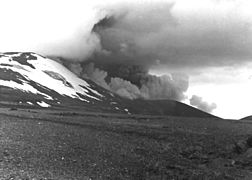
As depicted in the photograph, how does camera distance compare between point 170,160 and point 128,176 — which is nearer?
point 128,176

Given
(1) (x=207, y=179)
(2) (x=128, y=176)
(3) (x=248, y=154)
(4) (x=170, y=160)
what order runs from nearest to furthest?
1. (2) (x=128, y=176)
2. (1) (x=207, y=179)
3. (4) (x=170, y=160)
4. (3) (x=248, y=154)

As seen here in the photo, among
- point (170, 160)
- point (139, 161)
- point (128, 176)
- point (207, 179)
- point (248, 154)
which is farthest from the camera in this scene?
point (248, 154)

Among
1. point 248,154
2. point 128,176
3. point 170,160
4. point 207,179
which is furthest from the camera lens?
point 248,154

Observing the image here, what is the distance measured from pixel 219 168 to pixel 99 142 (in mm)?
16462

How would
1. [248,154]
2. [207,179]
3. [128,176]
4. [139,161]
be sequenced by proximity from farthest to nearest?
[248,154]
[139,161]
[207,179]
[128,176]

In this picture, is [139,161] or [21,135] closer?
[139,161]

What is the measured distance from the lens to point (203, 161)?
45.4 meters

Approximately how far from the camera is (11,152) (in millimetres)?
33625

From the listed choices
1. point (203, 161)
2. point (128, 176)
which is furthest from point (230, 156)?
point (128, 176)

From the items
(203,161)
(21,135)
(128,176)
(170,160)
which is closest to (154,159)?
(170,160)

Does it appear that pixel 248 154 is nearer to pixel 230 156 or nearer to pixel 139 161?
pixel 230 156

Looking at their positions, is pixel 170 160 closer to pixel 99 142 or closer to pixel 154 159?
pixel 154 159

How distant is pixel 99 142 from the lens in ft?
162

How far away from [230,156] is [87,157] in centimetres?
2200
